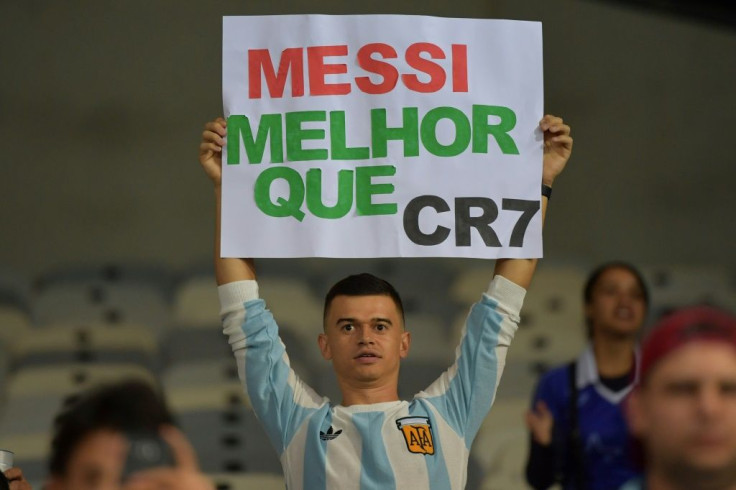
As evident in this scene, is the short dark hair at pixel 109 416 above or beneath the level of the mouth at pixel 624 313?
beneath

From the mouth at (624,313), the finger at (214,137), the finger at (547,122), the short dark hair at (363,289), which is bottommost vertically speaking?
the mouth at (624,313)

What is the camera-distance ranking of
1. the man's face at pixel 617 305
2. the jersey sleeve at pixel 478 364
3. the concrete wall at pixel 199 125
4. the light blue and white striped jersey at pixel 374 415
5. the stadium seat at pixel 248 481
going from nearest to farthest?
the light blue and white striped jersey at pixel 374 415 < the jersey sleeve at pixel 478 364 < the man's face at pixel 617 305 < the stadium seat at pixel 248 481 < the concrete wall at pixel 199 125

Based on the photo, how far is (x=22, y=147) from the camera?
163 inches

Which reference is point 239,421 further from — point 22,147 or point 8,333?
point 22,147

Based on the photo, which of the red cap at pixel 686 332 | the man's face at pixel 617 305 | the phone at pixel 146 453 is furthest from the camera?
the man's face at pixel 617 305

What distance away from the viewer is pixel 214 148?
238 cm

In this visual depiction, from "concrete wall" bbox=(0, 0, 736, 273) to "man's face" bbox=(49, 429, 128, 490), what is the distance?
302 cm

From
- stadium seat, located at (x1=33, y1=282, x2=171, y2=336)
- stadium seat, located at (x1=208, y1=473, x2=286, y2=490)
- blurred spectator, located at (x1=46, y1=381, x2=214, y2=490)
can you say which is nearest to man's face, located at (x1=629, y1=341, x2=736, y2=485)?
blurred spectator, located at (x1=46, y1=381, x2=214, y2=490)

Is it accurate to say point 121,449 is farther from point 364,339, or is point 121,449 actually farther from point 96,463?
point 364,339

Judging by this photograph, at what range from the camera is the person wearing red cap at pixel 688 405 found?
3.59 ft

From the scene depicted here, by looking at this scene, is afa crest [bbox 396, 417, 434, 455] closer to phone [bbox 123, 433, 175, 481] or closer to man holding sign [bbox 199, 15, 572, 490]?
man holding sign [bbox 199, 15, 572, 490]

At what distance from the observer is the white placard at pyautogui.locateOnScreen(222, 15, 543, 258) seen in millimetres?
2342

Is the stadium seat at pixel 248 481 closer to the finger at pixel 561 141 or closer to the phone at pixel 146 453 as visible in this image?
the finger at pixel 561 141

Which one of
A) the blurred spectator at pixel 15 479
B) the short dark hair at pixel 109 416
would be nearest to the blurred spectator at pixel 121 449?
the short dark hair at pixel 109 416
